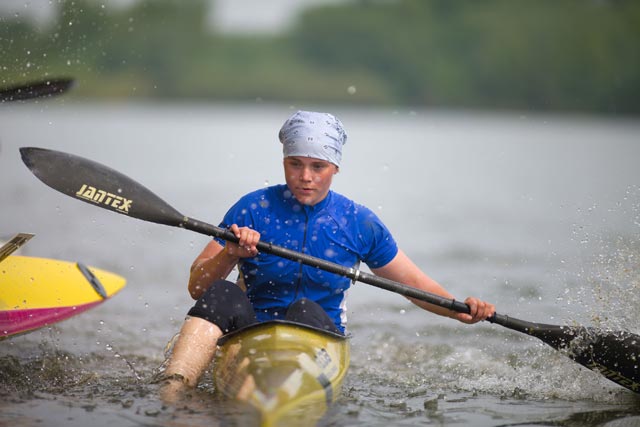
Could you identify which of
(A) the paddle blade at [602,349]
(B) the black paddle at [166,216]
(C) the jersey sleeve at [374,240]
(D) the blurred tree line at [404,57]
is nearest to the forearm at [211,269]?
(B) the black paddle at [166,216]

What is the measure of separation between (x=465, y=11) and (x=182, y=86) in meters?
28.1

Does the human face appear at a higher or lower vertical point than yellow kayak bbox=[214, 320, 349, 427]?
higher

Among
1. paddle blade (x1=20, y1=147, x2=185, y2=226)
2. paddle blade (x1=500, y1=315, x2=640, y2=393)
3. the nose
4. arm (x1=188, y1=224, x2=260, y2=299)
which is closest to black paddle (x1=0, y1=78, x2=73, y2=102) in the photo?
paddle blade (x1=20, y1=147, x2=185, y2=226)

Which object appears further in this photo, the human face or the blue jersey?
the blue jersey

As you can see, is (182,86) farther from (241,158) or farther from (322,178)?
(322,178)

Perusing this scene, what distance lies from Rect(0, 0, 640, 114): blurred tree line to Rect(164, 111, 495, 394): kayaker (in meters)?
50.5

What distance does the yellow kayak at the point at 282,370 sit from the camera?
4.69 metres

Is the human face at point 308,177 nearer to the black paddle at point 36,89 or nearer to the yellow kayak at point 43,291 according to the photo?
the yellow kayak at point 43,291

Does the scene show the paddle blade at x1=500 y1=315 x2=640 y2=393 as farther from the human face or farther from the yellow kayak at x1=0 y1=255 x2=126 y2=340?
the yellow kayak at x1=0 y1=255 x2=126 y2=340

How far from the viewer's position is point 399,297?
10453 mm

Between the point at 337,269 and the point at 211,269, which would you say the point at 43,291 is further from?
the point at 337,269

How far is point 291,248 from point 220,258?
451 millimetres

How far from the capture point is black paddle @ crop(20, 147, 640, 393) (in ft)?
19.4

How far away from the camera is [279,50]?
83.1 m
